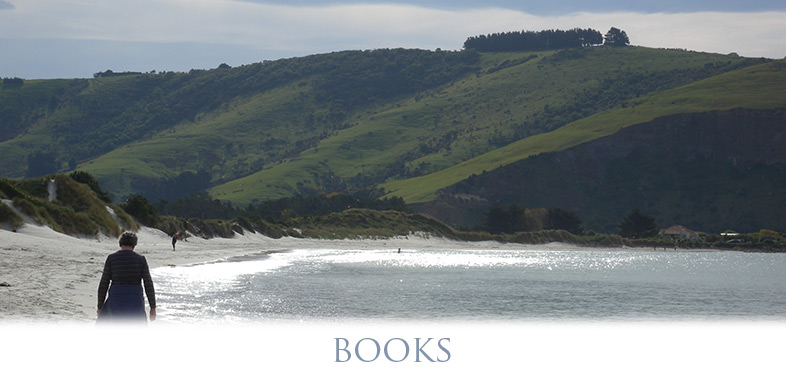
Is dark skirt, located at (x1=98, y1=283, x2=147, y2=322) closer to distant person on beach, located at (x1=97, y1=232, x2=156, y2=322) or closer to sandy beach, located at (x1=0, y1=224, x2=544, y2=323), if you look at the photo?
distant person on beach, located at (x1=97, y1=232, x2=156, y2=322)

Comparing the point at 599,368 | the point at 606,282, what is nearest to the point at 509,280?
the point at 606,282

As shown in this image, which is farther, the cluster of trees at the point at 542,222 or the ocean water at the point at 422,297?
the cluster of trees at the point at 542,222

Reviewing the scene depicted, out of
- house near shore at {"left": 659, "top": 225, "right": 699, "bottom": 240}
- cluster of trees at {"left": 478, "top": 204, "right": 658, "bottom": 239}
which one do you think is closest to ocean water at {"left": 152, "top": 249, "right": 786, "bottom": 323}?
cluster of trees at {"left": 478, "top": 204, "right": 658, "bottom": 239}

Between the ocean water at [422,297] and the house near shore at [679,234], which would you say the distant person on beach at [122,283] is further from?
the house near shore at [679,234]

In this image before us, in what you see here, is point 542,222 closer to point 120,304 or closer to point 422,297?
point 422,297

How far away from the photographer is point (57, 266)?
29.8 m

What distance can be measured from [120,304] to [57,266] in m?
17.6

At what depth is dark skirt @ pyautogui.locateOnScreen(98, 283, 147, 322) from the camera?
45.5ft

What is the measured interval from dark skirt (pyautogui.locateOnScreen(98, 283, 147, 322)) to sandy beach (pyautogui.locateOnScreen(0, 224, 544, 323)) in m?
4.18

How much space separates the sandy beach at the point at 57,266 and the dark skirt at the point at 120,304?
418 cm

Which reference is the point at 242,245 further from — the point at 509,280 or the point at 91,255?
the point at 91,255

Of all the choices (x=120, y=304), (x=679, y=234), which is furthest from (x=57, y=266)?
(x=679, y=234)

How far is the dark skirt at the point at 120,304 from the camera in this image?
13.9m

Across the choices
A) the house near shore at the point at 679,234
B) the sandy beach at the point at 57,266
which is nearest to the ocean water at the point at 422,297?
the sandy beach at the point at 57,266
